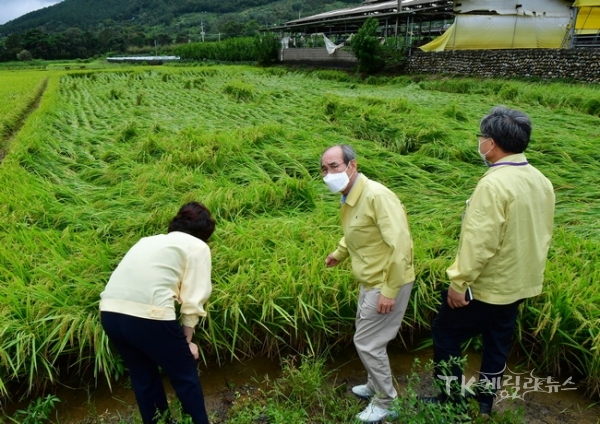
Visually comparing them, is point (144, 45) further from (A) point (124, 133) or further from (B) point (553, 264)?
(B) point (553, 264)

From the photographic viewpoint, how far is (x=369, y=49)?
57.2 ft

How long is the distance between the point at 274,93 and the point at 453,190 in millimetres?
8034

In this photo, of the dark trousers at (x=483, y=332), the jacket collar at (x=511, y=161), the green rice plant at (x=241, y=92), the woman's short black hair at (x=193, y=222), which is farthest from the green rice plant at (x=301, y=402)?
the green rice plant at (x=241, y=92)

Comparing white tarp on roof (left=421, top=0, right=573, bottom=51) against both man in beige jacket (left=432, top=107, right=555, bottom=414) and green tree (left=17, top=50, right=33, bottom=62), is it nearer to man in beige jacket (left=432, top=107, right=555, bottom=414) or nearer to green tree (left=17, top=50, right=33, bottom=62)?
man in beige jacket (left=432, top=107, right=555, bottom=414)

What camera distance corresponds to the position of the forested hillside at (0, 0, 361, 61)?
52562 mm

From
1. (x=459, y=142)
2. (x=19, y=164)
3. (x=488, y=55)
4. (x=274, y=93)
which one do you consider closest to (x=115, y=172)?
(x=19, y=164)

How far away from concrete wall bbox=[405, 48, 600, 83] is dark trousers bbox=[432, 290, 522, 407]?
11.7 metres

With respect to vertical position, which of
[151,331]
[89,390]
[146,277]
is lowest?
[89,390]

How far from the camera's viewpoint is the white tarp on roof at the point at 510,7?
16.5 metres

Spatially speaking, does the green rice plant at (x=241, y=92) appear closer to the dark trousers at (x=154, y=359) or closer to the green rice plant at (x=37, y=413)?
the green rice plant at (x=37, y=413)

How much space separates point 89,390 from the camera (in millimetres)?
2316

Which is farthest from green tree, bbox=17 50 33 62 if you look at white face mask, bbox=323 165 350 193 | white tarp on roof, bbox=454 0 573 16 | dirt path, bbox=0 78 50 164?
white face mask, bbox=323 165 350 193

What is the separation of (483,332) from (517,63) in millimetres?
13434

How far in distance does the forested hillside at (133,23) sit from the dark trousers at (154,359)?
4791 centimetres
